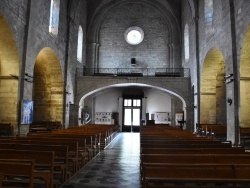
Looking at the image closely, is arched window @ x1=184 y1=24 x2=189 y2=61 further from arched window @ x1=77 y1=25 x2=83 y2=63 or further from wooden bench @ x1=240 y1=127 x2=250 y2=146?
wooden bench @ x1=240 y1=127 x2=250 y2=146

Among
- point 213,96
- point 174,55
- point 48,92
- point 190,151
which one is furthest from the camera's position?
point 174,55

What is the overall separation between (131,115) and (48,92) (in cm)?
988

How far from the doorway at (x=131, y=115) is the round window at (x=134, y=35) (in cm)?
590

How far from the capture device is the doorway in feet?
81.6

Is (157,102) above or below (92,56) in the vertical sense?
below

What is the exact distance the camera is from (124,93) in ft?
81.9

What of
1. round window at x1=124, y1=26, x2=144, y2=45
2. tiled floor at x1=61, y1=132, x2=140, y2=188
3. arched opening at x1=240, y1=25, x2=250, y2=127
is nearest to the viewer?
tiled floor at x1=61, y1=132, x2=140, y2=188

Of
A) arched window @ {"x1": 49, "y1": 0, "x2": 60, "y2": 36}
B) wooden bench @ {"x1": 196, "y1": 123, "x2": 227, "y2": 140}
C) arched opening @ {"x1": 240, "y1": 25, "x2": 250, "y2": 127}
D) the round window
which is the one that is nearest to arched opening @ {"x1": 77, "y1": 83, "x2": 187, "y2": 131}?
the round window

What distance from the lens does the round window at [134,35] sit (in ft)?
82.8

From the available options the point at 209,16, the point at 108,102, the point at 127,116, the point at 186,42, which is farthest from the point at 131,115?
the point at 209,16

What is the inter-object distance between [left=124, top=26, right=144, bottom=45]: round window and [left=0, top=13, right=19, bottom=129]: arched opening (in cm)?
1514

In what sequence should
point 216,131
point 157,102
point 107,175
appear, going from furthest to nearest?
point 157,102
point 216,131
point 107,175

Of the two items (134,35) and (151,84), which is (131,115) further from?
(134,35)

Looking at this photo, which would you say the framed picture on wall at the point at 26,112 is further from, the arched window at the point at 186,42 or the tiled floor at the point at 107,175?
the arched window at the point at 186,42
